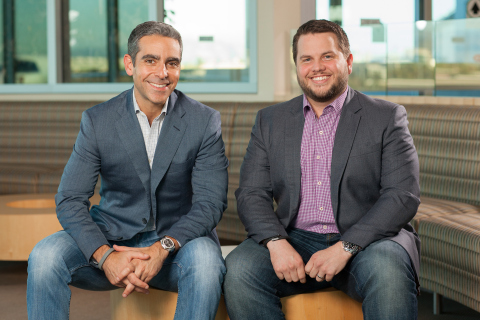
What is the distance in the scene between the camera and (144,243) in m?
2.25

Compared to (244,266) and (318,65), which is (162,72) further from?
(244,266)

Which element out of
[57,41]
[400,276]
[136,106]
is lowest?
[400,276]

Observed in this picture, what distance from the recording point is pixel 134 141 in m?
2.28

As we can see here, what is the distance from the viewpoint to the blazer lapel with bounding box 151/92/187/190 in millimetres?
2246

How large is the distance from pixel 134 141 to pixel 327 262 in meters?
0.82

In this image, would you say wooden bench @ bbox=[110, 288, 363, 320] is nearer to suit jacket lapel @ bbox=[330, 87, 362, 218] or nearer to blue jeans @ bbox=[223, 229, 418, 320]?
blue jeans @ bbox=[223, 229, 418, 320]

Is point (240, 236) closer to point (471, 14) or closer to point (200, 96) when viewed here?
point (200, 96)

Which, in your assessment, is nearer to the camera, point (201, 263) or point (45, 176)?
point (201, 263)

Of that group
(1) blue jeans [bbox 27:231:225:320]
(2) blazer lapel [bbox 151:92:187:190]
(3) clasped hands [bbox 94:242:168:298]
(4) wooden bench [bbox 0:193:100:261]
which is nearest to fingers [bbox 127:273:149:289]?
(3) clasped hands [bbox 94:242:168:298]

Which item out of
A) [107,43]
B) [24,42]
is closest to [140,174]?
[107,43]

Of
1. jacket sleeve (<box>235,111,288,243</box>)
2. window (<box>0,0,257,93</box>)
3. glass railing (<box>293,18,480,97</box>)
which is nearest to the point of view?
jacket sleeve (<box>235,111,288,243</box>)

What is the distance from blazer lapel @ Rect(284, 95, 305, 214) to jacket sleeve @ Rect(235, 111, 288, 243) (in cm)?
9

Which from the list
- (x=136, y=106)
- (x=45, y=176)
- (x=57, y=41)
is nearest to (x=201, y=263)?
(x=136, y=106)

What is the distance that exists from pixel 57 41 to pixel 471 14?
140 inches
